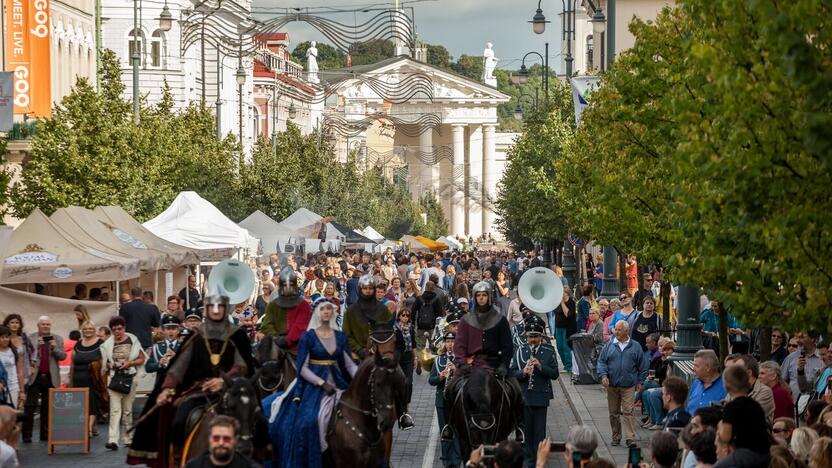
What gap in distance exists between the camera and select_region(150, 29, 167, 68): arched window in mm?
78312

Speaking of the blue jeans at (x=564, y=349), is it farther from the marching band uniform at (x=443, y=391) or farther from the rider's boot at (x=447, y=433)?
the rider's boot at (x=447, y=433)

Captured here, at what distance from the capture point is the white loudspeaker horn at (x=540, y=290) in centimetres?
2353

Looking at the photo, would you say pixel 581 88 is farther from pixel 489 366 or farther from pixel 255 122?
pixel 255 122

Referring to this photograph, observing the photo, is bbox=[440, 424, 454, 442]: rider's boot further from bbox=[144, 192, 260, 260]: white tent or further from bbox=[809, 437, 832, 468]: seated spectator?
bbox=[144, 192, 260, 260]: white tent

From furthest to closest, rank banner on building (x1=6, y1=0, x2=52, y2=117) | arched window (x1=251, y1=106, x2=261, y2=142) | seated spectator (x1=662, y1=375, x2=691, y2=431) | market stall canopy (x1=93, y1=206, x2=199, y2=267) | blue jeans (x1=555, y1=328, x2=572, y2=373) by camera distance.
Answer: arched window (x1=251, y1=106, x2=261, y2=142) → banner on building (x1=6, y1=0, x2=52, y2=117) → blue jeans (x1=555, y1=328, x2=572, y2=373) → market stall canopy (x1=93, y1=206, x2=199, y2=267) → seated spectator (x1=662, y1=375, x2=691, y2=431)

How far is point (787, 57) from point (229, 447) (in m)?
3.82

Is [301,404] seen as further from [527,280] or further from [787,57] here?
[527,280]

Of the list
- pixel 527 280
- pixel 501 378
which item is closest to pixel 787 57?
pixel 501 378

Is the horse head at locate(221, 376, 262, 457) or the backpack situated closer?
Result: the horse head at locate(221, 376, 262, 457)

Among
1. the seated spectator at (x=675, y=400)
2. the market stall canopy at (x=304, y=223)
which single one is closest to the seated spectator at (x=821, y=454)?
the seated spectator at (x=675, y=400)

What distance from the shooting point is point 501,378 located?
1705 centimetres

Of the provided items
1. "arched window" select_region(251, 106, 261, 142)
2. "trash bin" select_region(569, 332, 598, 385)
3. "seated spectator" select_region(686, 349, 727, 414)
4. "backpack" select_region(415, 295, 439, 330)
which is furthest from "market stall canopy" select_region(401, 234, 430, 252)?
"seated spectator" select_region(686, 349, 727, 414)

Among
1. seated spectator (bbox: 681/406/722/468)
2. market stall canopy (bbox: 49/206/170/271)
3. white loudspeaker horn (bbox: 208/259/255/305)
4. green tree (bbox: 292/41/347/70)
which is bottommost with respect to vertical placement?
seated spectator (bbox: 681/406/722/468)

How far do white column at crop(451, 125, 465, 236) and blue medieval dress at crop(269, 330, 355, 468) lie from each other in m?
135
